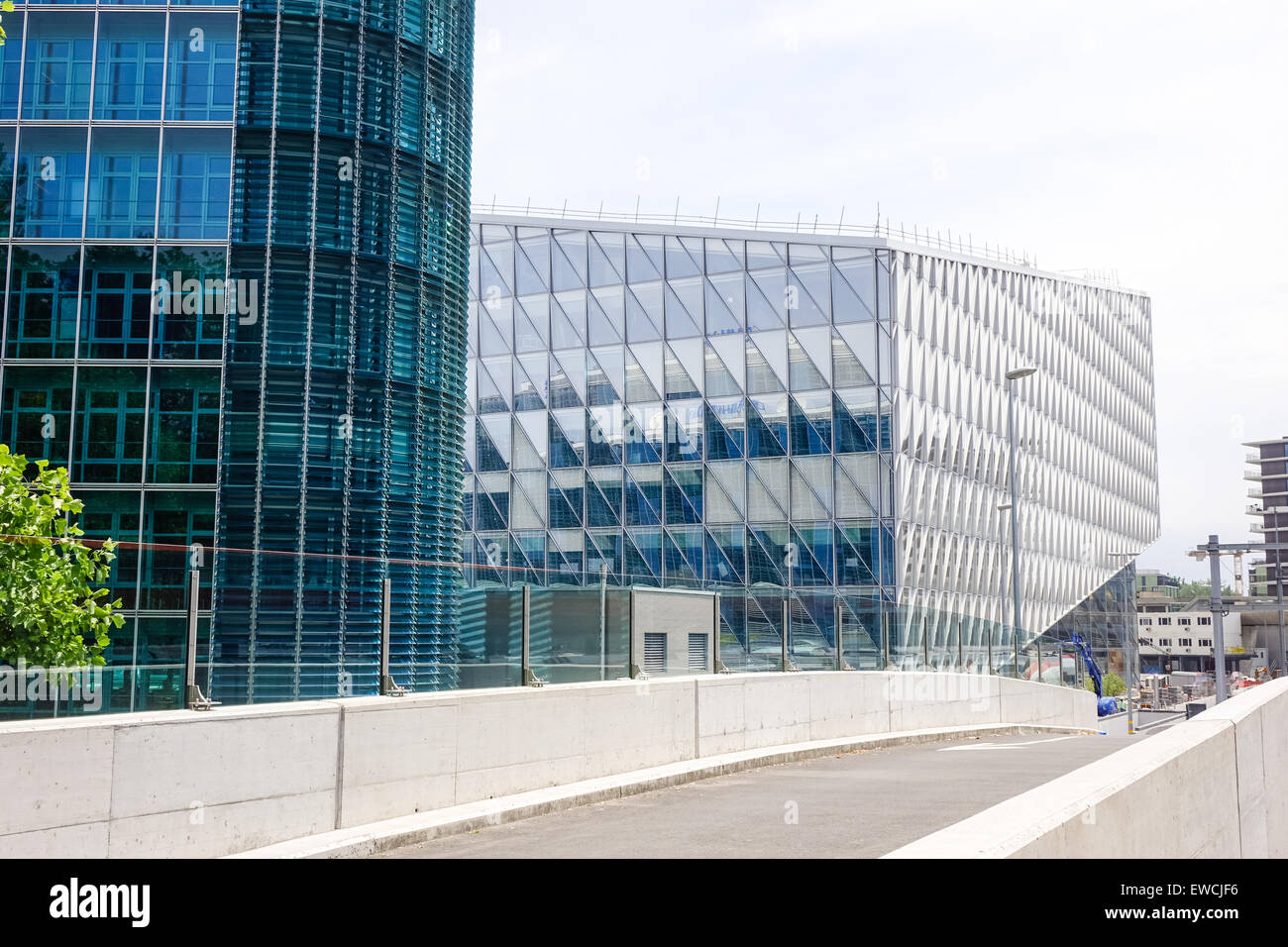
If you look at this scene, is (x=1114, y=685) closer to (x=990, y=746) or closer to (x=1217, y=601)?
(x=1217, y=601)

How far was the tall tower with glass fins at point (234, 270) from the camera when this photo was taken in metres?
22.9

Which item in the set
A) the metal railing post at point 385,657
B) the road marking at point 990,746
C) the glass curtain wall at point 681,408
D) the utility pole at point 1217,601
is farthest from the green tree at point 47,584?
the utility pole at point 1217,601

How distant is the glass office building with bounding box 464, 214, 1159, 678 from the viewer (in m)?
52.8

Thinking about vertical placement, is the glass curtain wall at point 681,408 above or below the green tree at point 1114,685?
above

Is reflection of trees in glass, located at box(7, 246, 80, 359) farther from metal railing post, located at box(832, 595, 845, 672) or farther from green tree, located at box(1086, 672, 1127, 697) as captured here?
green tree, located at box(1086, 672, 1127, 697)

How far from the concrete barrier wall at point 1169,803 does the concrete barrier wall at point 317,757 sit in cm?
576

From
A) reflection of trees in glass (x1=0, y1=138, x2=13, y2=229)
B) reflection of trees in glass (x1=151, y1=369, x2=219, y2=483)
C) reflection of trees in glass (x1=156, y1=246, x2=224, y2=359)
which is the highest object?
reflection of trees in glass (x1=0, y1=138, x2=13, y2=229)

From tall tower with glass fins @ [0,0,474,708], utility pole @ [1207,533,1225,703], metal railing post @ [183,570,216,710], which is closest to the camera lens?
metal railing post @ [183,570,216,710]

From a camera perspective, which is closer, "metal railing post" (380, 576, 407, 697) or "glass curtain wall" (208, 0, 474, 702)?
"metal railing post" (380, 576, 407, 697)

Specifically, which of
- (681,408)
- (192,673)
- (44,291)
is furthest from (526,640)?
(681,408)

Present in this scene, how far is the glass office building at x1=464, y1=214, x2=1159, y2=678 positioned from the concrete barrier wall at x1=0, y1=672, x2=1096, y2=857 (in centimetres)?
3452

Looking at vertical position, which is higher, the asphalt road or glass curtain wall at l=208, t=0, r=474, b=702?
glass curtain wall at l=208, t=0, r=474, b=702

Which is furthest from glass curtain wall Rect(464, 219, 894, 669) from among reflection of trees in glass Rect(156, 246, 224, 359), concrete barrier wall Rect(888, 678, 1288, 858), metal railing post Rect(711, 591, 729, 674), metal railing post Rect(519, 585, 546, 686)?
concrete barrier wall Rect(888, 678, 1288, 858)

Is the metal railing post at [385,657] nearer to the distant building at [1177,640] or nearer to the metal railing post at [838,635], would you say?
the metal railing post at [838,635]
